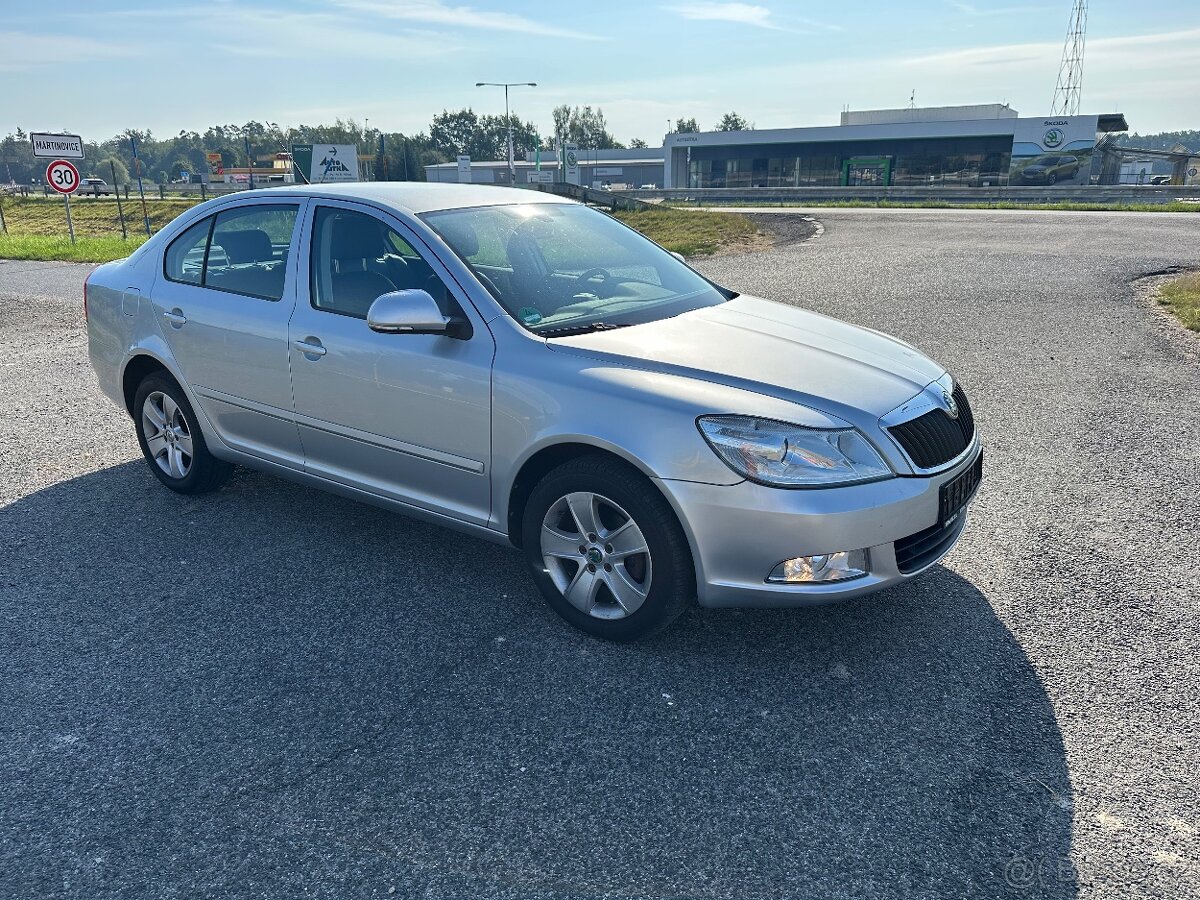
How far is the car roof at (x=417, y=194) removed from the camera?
4.26 metres

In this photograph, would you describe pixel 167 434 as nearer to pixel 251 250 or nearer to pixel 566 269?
pixel 251 250

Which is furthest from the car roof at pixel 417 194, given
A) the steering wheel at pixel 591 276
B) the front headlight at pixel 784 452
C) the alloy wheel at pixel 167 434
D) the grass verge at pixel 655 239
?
the grass verge at pixel 655 239

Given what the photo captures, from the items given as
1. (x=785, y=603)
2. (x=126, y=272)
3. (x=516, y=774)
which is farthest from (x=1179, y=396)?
(x=126, y=272)

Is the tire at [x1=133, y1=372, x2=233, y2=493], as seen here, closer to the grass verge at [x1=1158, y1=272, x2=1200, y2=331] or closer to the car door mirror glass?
the car door mirror glass

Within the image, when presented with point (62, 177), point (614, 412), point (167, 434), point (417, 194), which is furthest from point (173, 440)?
point (62, 177)

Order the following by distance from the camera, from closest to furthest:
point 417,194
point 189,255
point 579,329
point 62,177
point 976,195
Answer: point 579,329
point 417,194
point 189,255
point 62,177
point 976,195

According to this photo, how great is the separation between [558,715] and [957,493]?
1783mm

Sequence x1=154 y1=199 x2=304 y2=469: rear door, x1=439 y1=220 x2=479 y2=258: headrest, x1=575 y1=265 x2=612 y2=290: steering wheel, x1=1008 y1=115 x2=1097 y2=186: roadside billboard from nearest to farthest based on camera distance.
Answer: x1=439 y1=220 x2=479 y2=258: headrest, x1=575 y1=265 x2=612 y2=290: steering wheel, x1=154 y1=199 x2=304 y2=469: rear door, x1=1008 y1=115 x2=1097 y2=186: roadside billboard

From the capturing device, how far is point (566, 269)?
13.9ft

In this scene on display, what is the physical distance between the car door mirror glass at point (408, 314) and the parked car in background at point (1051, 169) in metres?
62.8

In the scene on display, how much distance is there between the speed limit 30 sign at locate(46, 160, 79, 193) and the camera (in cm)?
2108

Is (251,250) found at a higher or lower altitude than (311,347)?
higher

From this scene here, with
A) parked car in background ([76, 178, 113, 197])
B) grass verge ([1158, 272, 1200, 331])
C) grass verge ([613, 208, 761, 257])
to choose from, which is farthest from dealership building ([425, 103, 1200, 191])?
grass verge ([1158, 272, 1200, 331])

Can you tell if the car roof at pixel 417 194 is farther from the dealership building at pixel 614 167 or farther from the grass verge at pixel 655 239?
the dealership building at pixel 614 167
